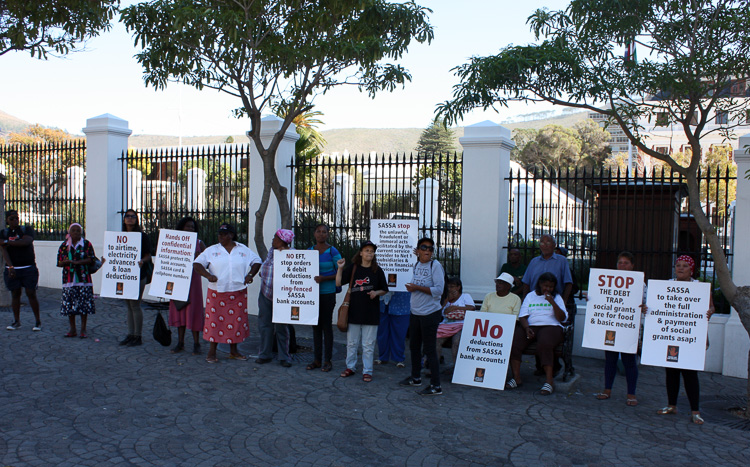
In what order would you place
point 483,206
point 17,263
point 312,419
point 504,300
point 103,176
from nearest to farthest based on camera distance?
point 312,419 < point 504,300 < point 17,263 < point 483,206 < point 103,176

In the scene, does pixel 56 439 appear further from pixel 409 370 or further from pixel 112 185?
pixel 112 185

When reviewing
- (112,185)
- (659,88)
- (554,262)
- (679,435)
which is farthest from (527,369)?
(112,185)

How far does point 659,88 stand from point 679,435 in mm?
3970

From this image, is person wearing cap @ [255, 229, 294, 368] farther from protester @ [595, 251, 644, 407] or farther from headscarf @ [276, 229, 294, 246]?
protester @ [595, 251, 644, 407]

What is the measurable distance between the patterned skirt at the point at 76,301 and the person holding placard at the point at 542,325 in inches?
225

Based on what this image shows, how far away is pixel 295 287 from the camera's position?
773 centimetres

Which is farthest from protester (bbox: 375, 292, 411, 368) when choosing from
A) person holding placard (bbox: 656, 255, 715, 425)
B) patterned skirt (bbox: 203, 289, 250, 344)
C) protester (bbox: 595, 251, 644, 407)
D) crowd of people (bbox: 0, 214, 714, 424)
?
person holding placard (bbox: 656, 255, 715, 425)

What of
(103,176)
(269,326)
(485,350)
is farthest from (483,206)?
(103,176)

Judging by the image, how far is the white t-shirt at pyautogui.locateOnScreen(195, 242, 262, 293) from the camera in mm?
7855

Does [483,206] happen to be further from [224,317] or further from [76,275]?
[76,275]

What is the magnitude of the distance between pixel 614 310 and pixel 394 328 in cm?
270

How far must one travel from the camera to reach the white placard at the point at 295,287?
301 inches

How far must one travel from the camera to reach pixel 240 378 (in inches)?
285

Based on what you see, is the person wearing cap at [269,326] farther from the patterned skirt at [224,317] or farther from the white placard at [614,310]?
the white placard at [614,310]
